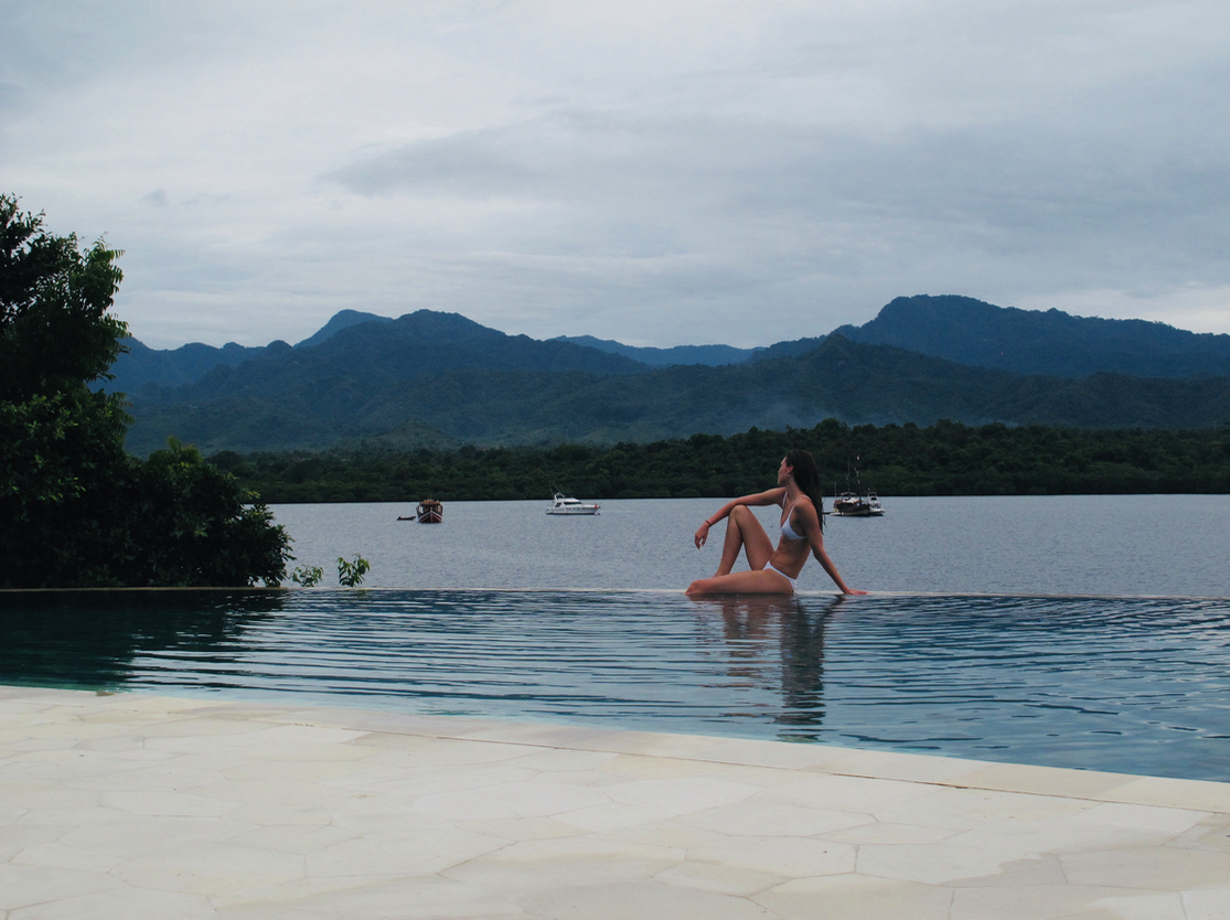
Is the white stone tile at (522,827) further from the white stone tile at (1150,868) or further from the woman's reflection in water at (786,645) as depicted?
the woman's reflection in water at (786,645)

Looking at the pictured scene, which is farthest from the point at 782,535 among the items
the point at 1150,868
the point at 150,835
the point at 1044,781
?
the point at 150,835

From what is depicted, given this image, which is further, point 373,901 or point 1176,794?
point 1176,794

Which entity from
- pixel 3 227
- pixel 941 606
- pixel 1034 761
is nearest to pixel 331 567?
pixel 3 227

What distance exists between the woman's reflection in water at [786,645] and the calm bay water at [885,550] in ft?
22.3

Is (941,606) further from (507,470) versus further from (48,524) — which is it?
(507,470)

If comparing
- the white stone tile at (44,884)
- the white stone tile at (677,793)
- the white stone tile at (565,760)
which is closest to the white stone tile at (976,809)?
the white stone tile at (677,793)

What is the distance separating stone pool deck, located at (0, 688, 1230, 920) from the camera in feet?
11.9

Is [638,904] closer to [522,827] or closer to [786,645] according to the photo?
[522,827]

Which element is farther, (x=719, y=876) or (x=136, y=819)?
(x=136, y=819)

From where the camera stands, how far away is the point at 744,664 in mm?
9656

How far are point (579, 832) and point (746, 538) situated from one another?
35.5 feet

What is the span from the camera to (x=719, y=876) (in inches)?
152

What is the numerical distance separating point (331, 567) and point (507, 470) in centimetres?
10342

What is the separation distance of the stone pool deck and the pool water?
131cm
